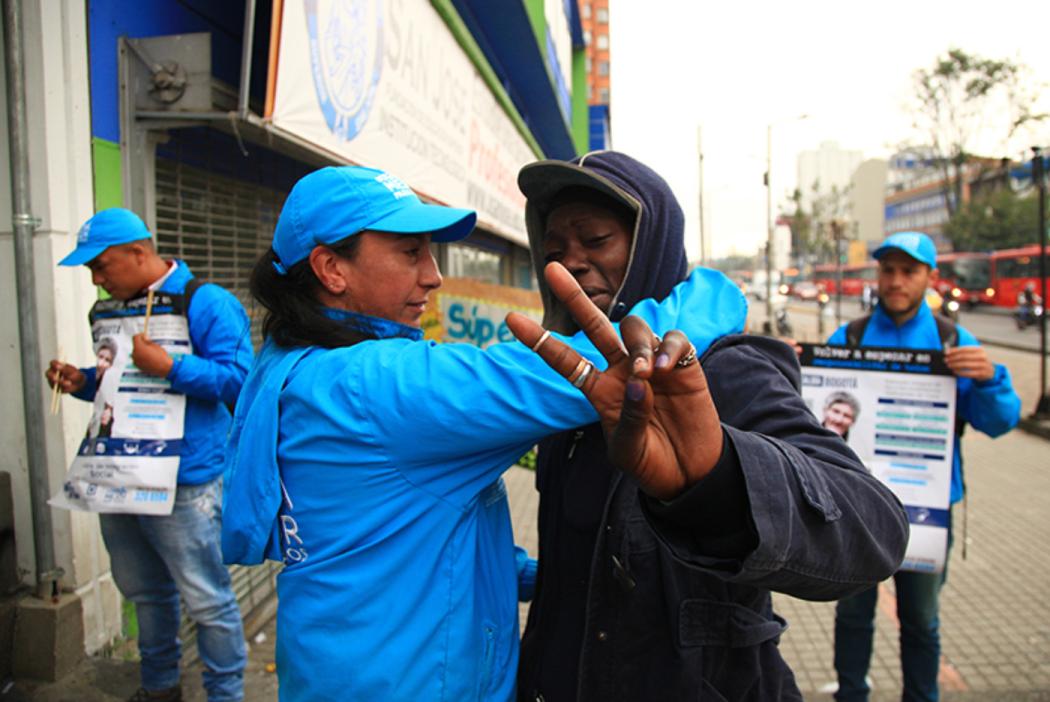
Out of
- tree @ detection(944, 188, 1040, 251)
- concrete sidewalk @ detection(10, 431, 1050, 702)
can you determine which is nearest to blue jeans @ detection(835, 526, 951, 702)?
concrete sidewalk @ detection(10, 431, 1050, 702)

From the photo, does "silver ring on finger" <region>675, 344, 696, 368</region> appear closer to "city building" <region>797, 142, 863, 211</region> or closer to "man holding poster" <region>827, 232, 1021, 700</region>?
"man holding poster" <region>827, 232, 1021, 700</region>

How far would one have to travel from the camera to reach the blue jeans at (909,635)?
300 cm

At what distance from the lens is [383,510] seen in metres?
1.35

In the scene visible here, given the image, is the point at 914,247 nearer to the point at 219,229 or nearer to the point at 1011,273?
the point at 219,229

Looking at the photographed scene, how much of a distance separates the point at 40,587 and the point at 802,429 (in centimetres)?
350

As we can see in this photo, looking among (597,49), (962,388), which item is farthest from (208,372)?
(597,49)

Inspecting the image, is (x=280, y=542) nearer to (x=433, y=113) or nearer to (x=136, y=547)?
(x=136, y=547)

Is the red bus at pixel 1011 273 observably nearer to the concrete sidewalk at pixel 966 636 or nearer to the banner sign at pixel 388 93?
the concrete sidewalk at pixel 966 636

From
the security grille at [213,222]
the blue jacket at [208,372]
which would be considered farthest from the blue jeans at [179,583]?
the security grille at [213,222]

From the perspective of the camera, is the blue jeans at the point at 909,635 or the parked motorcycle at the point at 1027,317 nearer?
the blue jeans at the point at 909,635

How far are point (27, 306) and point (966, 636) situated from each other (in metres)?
5.10

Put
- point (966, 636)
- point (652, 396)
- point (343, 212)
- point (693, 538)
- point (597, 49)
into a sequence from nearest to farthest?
point (652, 396) → point (693, 538) → point (343, 212) → point (966, 636) → point (597, 49)

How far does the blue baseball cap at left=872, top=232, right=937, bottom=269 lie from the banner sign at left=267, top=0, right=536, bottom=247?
2.83 metres

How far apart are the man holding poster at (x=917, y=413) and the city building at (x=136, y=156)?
1684 mm
